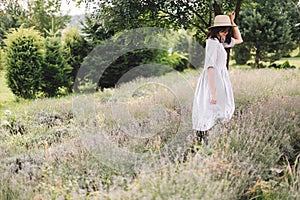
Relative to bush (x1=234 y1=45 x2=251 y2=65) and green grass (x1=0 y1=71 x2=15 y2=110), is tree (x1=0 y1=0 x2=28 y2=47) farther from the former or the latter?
bush (x1=234 y1=45 x2=251 y2=65)

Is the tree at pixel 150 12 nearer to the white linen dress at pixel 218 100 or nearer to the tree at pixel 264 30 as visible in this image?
the white linen dress at pixel 218 100

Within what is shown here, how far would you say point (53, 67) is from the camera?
9289 millimetres

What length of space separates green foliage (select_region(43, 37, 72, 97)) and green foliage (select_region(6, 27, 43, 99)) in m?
0.20

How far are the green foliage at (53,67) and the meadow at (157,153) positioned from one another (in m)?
3.32

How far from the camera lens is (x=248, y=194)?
113 inches

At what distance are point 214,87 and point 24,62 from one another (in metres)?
6.32

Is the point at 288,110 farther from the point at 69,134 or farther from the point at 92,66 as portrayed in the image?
the point at 92,66

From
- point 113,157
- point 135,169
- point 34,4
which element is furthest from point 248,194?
point 34,4

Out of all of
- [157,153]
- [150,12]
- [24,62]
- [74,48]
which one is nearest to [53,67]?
[24,62]

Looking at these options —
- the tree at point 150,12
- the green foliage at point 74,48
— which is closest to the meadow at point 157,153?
the tree at point 150,12

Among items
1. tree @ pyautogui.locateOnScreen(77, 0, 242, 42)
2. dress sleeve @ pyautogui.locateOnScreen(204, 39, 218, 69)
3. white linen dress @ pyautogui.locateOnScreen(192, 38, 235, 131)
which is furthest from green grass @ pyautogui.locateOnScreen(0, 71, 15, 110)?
dress sleeve @ pyautogui.locateOnScreen(204, 39, 218, 69)

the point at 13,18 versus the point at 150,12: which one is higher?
the point at 13,18

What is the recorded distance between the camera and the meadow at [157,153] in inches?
102

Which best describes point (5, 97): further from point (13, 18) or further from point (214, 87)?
point (13, 18)
